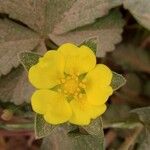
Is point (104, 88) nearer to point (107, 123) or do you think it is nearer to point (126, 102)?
point (107, 123)

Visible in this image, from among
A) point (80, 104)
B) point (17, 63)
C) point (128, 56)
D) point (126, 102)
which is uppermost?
point (80, 104)

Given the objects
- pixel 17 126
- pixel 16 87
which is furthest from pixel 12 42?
pixel 17 126

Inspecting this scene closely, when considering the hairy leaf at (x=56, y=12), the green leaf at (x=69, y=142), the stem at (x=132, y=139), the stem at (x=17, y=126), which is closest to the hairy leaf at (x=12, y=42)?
the hairy leaf at (x=56, y=12)

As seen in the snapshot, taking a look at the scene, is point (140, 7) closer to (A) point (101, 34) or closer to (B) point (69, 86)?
(A) point (101, 34)

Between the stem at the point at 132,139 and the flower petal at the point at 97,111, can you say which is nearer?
the flower petal at the point at 97,111

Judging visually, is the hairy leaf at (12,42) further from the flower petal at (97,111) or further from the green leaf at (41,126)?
the flower petal at (97,111)

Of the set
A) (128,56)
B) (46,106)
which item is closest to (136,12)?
(128,56)
